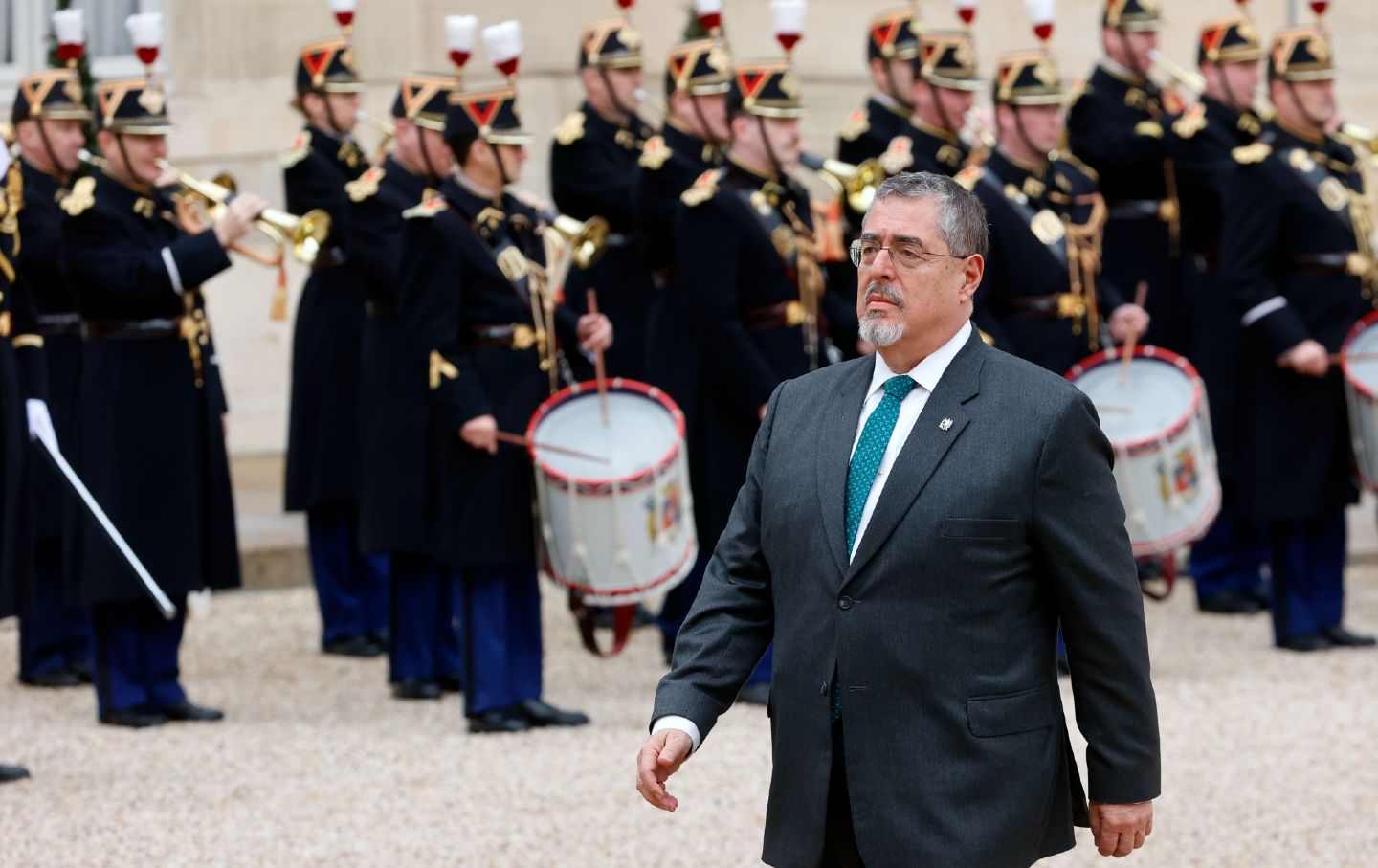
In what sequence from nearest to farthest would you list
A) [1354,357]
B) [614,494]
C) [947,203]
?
[947,203] → [614,494] → [1354,357]

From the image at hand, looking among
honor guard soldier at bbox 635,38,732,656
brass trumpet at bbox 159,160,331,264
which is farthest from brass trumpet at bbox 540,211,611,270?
brass trumpet at bbox 159,160,331,264

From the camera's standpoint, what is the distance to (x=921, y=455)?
148 inches

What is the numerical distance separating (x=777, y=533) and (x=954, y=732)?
435 mm

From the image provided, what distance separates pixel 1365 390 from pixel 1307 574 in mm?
836

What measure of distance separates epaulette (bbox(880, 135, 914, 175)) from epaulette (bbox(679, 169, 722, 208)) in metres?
0.83

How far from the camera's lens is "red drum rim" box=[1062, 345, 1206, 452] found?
7973 mm

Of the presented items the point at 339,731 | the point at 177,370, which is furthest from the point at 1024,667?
the point at 177,370

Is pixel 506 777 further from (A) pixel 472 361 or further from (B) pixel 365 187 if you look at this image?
(B) pixel 365 187

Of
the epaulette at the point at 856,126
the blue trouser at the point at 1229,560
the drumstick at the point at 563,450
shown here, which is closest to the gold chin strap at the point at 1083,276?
the epaulette at the point at 856,126

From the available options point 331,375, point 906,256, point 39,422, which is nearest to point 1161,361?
point 331,375

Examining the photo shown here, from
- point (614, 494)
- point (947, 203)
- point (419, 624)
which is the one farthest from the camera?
point (419, 624)

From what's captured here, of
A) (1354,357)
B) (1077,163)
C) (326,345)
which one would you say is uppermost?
(1077,163)

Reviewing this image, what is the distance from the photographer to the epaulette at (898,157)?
341 inches

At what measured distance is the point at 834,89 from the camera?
1367 cm
